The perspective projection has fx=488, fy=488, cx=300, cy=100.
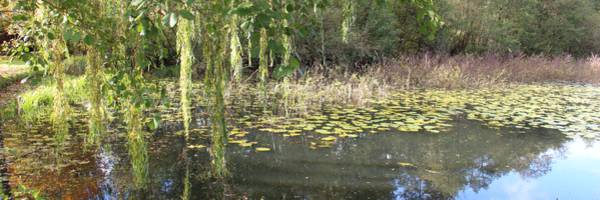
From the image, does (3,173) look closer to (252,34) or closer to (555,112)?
(252,34)

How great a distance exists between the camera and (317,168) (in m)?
4.56

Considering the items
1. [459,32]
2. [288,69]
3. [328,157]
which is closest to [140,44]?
[288,69]

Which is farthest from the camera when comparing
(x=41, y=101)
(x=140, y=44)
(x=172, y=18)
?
(x=41, y=101)

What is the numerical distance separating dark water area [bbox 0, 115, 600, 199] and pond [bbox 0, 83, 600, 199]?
0.01 m

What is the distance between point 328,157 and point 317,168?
0.38 meters

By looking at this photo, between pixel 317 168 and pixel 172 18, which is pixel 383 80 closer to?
pixel 317 168

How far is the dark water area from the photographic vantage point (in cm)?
390

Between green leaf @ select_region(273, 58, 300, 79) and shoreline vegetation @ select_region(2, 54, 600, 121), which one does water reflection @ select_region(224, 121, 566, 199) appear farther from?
green leaf @ select_region(273, 58, 300, 79)

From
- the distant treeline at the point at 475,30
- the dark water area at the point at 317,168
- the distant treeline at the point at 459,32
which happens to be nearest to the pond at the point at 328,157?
the dark water area at the point at 317,168

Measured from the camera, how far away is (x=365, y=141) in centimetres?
561

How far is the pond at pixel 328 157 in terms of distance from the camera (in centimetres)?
394

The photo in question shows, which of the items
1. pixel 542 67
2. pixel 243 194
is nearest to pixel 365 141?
pixel 243 194

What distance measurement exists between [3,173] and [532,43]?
19717 mm

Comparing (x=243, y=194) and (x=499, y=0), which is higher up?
(x=499, y=0)
